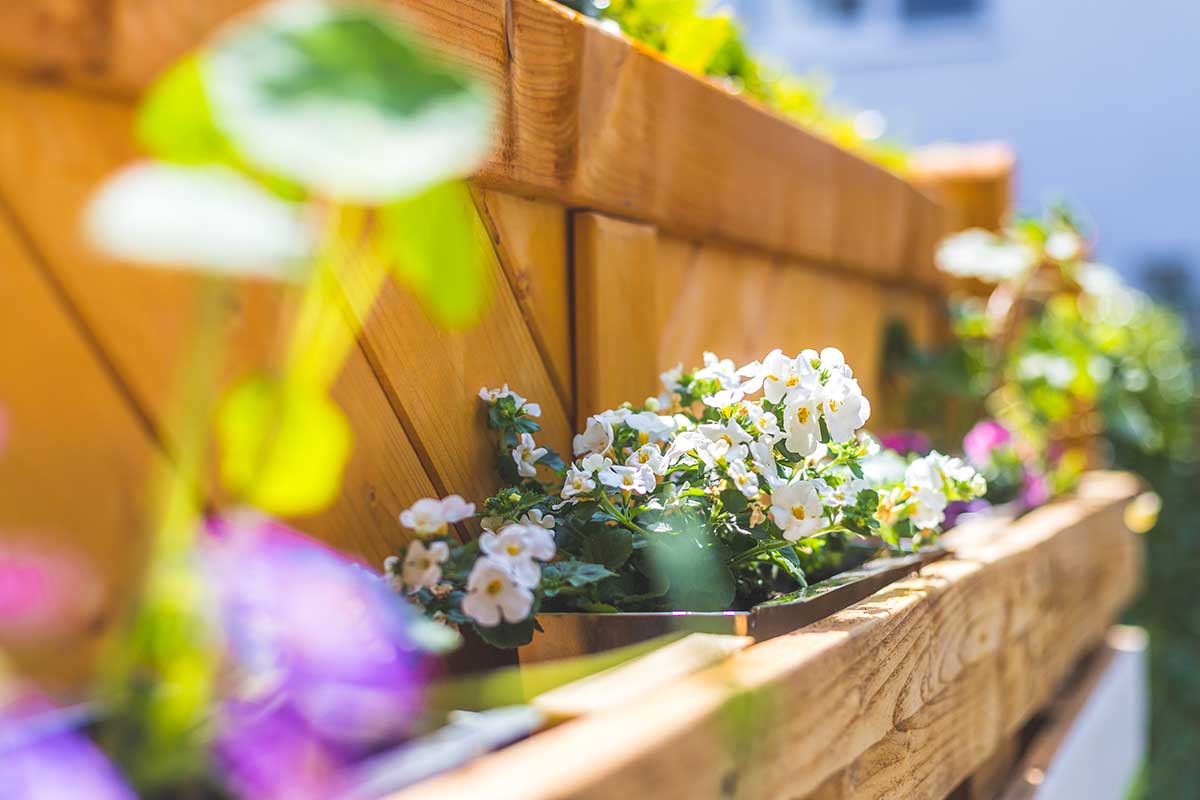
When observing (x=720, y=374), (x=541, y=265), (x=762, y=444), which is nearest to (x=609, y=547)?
(x=762, y=444)

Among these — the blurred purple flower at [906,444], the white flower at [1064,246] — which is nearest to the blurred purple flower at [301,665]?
the blurred purple flower at [906,444]

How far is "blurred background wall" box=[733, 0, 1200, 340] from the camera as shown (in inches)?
261

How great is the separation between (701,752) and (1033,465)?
2008 mm

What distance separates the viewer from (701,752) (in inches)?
26.2

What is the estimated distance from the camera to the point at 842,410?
1070 millimetres

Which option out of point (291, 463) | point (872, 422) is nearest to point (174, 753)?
point (291, 463)

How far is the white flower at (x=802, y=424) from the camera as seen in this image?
3.53 ft

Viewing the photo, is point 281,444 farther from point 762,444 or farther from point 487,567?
point 762,444

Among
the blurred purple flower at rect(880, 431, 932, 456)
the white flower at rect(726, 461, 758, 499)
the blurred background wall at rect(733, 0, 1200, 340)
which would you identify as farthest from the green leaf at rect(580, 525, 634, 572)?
the blurred background wall at rect(733, 0, 1200, 340)

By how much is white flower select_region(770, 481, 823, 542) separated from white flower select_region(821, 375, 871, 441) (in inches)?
2.4

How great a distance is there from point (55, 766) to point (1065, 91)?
722cm

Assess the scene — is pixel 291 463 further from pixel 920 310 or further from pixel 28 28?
pixel 920 310

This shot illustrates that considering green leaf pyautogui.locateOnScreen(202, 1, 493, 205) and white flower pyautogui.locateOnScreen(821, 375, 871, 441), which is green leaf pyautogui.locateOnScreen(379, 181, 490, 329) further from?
white flower pyautogui.locateOnScreen(821, 375, 871, 441)

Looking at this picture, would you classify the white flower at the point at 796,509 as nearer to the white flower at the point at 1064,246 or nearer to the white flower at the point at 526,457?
the white flower at the point at 526,457
